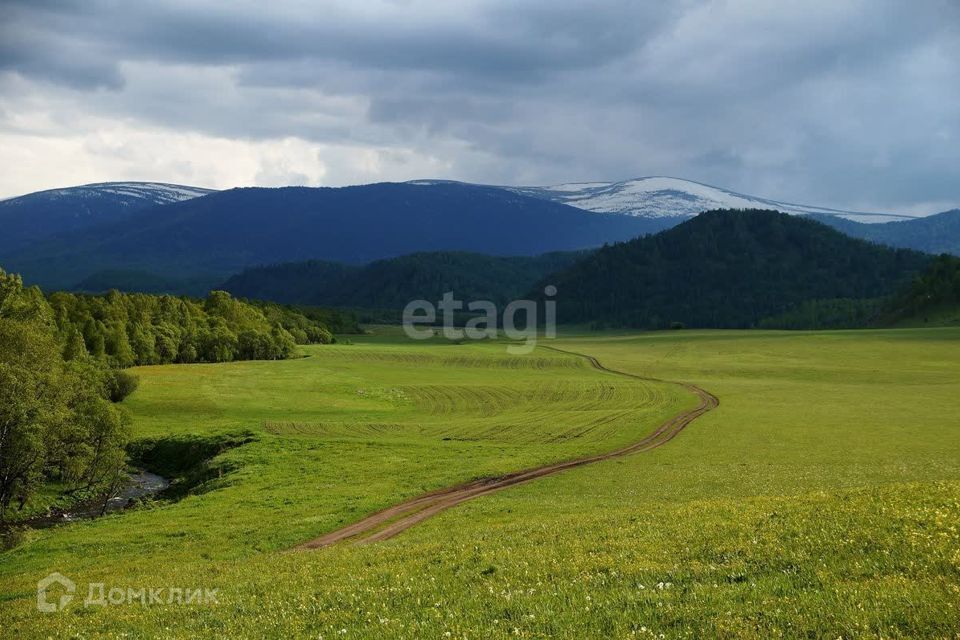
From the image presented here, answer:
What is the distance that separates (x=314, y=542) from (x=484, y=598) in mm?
17045

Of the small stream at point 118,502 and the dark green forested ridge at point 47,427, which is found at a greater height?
the dark green forested ridge at point 47,427

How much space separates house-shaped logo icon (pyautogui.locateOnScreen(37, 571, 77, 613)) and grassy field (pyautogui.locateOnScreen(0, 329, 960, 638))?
0.56 m

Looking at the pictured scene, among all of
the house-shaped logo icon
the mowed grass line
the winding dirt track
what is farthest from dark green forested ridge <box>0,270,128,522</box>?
the winding dirt track

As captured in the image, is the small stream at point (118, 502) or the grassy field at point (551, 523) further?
the small stream at point (118, 502)

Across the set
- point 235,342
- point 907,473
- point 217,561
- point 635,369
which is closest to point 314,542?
point 217,561

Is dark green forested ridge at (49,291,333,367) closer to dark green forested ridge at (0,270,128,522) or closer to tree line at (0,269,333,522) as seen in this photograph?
tree line at (0,269,333,522)

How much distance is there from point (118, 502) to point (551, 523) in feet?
143

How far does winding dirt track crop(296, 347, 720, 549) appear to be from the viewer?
3178cm

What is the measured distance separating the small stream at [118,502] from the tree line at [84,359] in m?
1.41

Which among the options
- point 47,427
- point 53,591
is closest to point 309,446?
point 47,427

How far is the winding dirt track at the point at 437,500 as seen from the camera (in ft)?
104

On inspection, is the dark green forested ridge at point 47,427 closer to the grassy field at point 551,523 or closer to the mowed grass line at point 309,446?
the mowed grass line at point 309,446

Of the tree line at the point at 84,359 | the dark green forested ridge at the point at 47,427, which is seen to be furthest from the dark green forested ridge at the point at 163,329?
the dark green forested ridge at the point at 47,427

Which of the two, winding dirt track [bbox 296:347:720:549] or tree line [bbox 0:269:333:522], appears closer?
winding dirt track [bbox 296:347:720:549]
